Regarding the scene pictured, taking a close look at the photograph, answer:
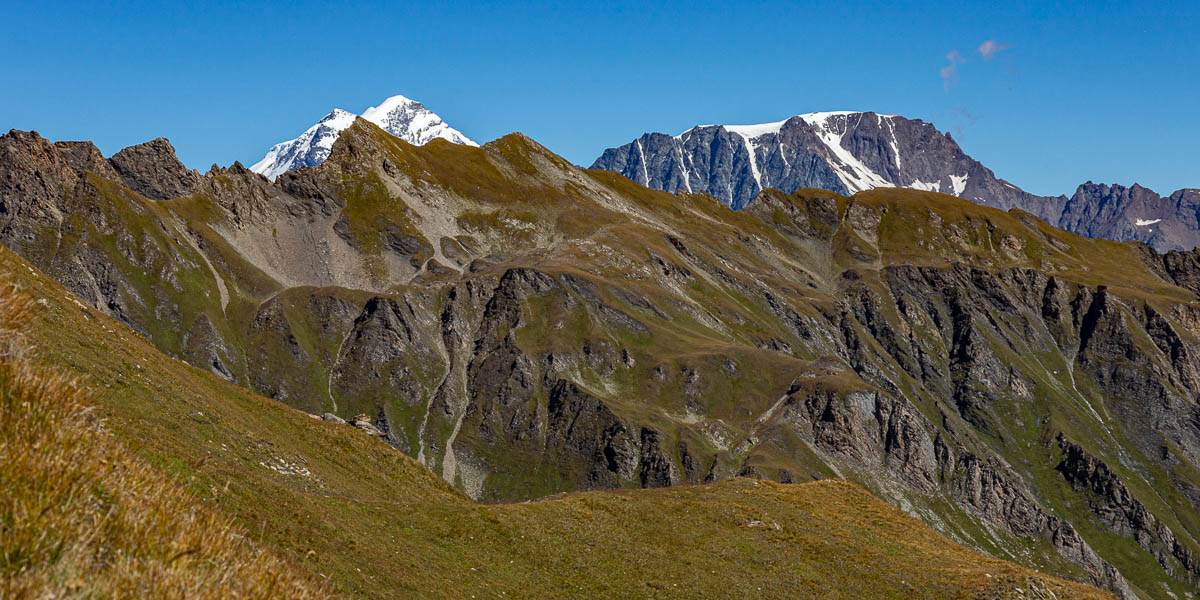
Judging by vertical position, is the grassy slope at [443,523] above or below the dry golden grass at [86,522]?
below

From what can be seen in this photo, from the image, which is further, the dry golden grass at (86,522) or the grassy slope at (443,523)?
the grassy slope at (443,523)

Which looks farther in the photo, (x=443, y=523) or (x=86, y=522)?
(x=443, y=523)

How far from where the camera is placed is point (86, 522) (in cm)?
823

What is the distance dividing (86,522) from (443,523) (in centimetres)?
3085

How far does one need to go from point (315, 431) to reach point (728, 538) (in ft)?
75.6

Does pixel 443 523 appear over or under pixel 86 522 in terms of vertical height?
under

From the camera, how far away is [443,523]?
3803 cm

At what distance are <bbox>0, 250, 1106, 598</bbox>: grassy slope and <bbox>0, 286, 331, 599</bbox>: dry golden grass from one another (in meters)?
17.4

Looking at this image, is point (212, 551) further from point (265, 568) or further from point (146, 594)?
point (146, 594)

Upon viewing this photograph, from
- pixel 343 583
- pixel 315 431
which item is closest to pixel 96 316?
pixel 315 431

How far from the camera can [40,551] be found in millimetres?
7504

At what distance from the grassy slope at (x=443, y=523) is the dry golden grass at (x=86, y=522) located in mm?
17401

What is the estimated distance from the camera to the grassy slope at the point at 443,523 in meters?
30.6

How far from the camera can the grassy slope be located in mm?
30578
